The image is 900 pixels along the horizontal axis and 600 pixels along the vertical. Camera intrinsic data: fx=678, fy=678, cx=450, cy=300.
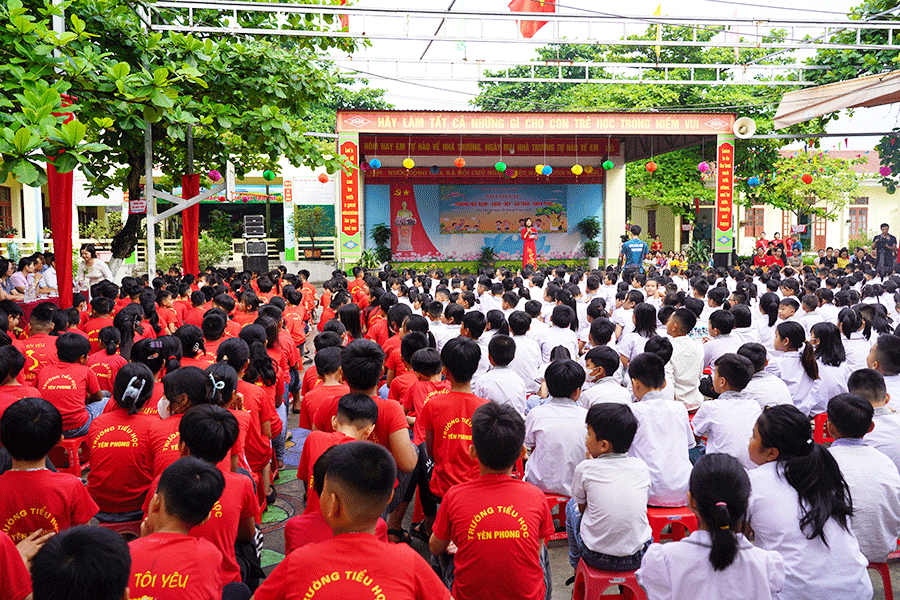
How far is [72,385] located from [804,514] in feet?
12.7

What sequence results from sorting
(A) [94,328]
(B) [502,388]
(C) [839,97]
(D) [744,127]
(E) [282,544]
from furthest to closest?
(D) [744,127] → (C) [839,97] → (A) [94,328] → (B) [502,388] → (E) [282,544]

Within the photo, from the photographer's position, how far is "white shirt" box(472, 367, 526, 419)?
3883 millimetres

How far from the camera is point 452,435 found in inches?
128

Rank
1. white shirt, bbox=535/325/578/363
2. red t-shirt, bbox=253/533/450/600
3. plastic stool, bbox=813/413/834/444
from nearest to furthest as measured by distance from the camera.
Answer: red t-shirt, bbox=253/533/450/600
plastic stool, bbox=813/413/834/444
white shirt, bbox=535/325/578/363

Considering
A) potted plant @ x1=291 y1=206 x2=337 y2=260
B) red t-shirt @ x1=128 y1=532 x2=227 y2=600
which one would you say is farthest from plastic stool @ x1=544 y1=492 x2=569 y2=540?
potted plant @ x1=291 y1=206 x2=337 y2=260

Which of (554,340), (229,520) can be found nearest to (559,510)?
(229,520)

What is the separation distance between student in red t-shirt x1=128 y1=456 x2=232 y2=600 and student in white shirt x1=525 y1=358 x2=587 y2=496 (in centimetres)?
170

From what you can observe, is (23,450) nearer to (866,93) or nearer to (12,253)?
(866,93)

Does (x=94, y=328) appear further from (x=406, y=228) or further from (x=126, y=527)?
(x=406, y=228)

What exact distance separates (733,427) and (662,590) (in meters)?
1.49

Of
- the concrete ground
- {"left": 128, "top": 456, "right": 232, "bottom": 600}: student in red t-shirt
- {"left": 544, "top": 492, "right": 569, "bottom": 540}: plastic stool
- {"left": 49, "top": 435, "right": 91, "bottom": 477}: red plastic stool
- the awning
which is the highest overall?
the awning

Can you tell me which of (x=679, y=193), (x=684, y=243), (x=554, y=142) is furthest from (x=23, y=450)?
(x=684, y=243)

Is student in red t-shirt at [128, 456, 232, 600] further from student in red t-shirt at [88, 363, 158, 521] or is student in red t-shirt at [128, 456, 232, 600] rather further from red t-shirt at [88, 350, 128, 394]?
red t-shirt at [88, 350, 128, 394]

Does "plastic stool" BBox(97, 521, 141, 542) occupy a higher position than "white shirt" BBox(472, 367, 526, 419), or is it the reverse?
"white shirt" BBox(472, 367, 526, 419)
